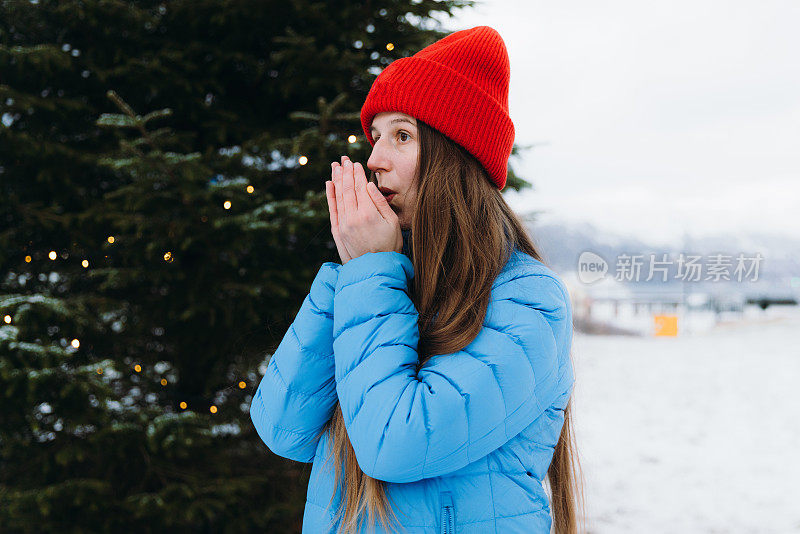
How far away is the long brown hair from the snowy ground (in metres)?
2.22

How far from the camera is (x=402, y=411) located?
0.91 meters

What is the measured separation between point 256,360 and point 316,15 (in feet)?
5.38

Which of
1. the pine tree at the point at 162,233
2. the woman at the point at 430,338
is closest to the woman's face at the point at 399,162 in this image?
the woman at the point at 430,338

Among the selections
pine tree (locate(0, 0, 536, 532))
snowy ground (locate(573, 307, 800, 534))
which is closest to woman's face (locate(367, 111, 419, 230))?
pine tree (locate(0, 0, 536, 532))

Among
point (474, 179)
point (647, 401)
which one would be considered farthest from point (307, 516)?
point (647, 401)

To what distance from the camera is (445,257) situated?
1.17 metres

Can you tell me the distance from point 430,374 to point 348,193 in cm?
41

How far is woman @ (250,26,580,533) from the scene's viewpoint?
0.95 metres

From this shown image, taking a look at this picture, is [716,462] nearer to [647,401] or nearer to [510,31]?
[647,401]

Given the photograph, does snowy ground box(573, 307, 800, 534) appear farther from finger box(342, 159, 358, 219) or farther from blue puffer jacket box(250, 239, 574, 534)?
finger box(342, 159, 358, 219)

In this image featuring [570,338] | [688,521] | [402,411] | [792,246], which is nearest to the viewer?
[402,411]

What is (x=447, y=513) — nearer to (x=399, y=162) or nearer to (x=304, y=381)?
(x=304, y=381)

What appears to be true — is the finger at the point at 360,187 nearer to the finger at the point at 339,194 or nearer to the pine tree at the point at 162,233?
the finger at the point at 339,194

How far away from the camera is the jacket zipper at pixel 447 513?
101 centimetres
